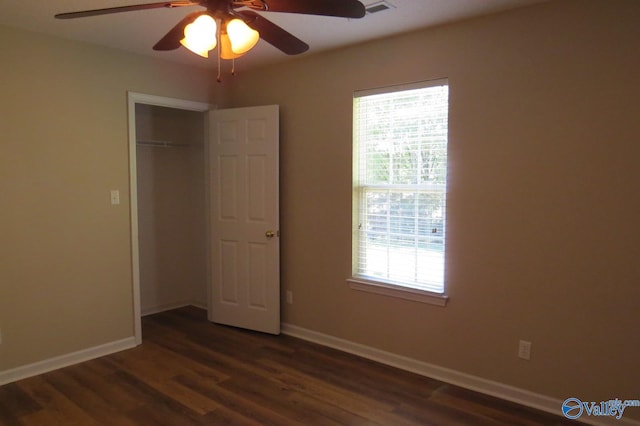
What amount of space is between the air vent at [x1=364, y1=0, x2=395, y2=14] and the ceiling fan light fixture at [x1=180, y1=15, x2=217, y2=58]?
123 cm

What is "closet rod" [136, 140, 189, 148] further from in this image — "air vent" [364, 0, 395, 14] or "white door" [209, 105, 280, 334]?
"air vent" [364, 0, 395, 14]

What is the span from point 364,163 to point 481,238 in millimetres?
1103

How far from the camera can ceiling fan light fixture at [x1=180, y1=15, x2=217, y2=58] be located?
171cm

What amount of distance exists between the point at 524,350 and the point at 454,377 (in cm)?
53

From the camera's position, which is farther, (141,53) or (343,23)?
(141,53)

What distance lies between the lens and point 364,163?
3.48 m

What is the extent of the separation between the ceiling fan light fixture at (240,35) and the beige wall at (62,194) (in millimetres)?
2043

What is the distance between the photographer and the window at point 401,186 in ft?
10.0

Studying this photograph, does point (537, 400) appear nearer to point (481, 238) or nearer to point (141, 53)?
point (481, 238)

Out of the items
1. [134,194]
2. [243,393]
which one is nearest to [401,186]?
[243,393]

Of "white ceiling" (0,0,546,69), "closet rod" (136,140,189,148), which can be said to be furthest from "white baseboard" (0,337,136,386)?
"white ceiling" (0,0,546,69)

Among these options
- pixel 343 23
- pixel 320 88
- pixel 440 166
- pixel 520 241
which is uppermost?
pixel 343 23

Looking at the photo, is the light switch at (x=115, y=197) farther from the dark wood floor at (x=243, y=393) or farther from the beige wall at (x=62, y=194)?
the dark wood floor at (x=243, y=393)

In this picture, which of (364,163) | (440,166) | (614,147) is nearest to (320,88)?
(364,163)
